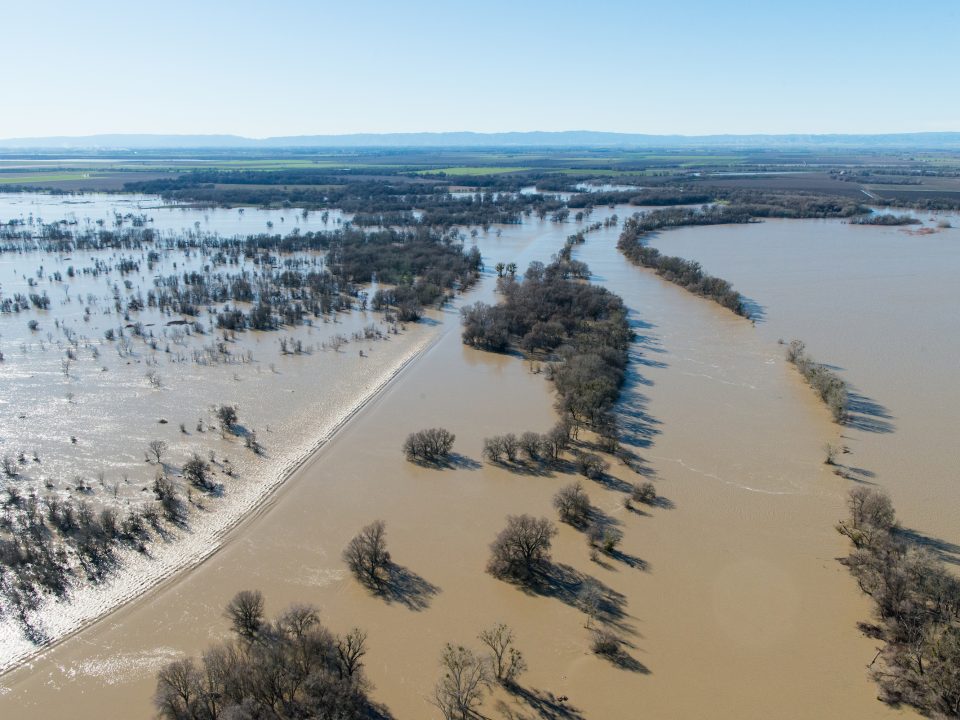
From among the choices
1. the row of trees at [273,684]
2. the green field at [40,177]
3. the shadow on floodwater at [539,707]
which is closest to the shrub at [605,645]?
the shadow on floodwater at [539,707]

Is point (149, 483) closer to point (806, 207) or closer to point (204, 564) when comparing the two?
point (204, 564)

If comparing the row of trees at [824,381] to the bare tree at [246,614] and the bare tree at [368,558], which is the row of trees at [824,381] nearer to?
the bare tree at [368,558]

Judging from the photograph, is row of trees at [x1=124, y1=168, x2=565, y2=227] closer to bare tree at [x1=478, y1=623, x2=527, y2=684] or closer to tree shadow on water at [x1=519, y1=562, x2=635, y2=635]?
tree shadow on water at [x1=519, y1=562, x2=635, y2=635]

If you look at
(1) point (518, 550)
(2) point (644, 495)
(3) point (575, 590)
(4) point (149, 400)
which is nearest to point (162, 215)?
(4) point (149, 400)

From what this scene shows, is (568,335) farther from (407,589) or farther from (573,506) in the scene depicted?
(407,589)

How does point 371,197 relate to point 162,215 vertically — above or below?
above

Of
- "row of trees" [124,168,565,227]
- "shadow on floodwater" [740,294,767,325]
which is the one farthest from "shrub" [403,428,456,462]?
"row of trees" [124,168,565,227]
